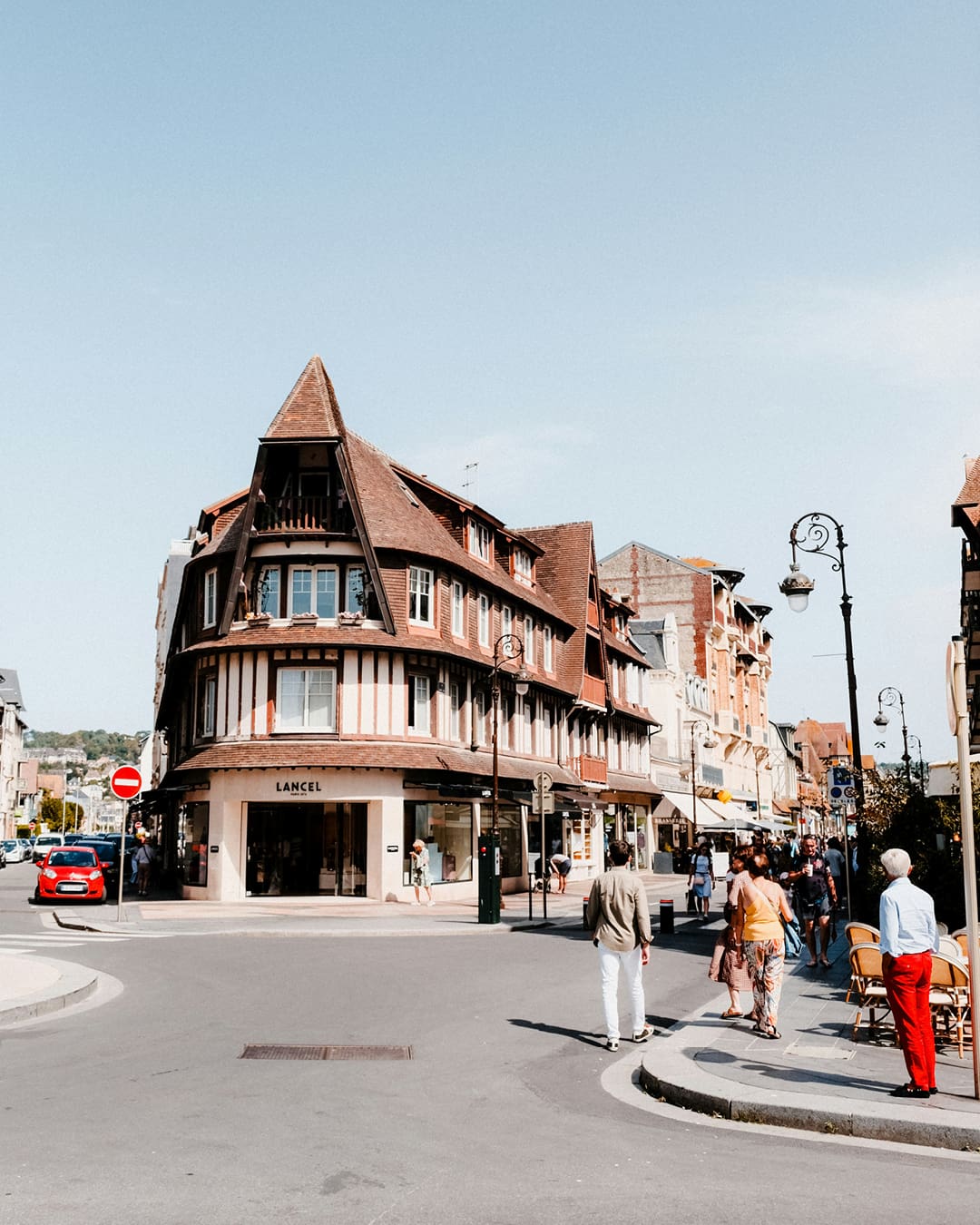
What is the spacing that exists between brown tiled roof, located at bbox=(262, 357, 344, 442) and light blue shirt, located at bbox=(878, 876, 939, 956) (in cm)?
2584

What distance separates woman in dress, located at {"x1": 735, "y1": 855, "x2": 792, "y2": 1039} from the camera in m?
10.7

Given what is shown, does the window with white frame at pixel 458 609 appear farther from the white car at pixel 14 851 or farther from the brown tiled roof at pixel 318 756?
the white car at pixel 14 851

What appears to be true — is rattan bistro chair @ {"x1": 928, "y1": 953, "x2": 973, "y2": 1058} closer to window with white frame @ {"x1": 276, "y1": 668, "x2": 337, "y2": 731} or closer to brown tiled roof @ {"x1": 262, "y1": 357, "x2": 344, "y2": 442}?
window with white frame @ {"x1": 276, "y1": 668, "x2": 337, "y2": 731}

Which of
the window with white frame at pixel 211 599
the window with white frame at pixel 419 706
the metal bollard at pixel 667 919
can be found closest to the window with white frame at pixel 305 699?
the window with white frame at pixel 419 706

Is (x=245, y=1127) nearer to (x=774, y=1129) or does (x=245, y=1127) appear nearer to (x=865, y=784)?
(x=774, y=1129)

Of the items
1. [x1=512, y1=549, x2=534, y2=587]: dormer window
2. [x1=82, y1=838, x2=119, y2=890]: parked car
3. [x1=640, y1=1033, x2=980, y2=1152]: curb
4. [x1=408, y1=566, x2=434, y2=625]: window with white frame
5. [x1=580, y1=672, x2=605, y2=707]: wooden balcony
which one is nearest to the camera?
[x1=640, y1=1033, x2=980, y2=1152]: curb

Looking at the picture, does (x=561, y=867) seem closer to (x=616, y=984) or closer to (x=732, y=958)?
(x=732, y=958)

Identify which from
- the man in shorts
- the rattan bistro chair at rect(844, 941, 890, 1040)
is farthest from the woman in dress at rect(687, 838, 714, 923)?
the rattan bistro chair at rect(844, 941, 890, 1040)

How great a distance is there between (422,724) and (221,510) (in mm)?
9955

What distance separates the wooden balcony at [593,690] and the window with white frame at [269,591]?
1594cm

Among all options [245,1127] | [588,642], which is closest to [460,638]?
[588,642]

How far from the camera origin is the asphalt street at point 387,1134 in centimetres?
589

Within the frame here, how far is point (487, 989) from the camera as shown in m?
14.6

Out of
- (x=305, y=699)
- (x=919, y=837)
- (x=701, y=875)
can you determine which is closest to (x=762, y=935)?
(x=919, y=837)
